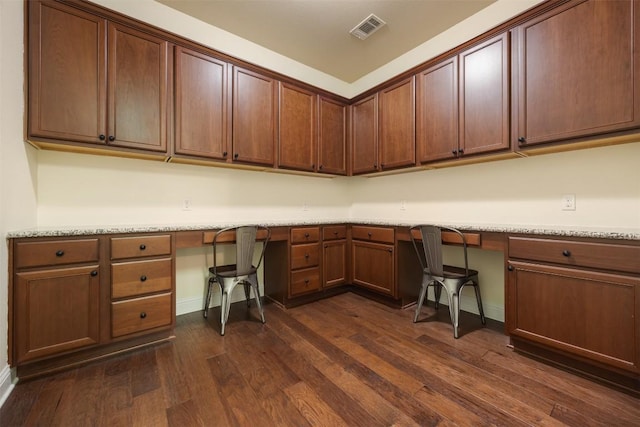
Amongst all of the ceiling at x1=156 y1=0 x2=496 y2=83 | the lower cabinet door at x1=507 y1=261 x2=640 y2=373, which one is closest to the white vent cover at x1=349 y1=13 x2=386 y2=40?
the ceiling at x1=156 y1=0 x2=496 y2=83

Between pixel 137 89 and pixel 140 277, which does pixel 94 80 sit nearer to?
pixel 137 89

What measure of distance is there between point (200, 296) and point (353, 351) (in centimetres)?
162

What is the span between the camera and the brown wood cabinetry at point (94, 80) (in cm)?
171

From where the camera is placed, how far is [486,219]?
2.44 m

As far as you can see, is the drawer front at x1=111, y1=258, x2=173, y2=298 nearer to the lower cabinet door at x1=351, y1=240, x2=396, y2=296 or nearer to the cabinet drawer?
the lower cabinet door at x1=351, y1=240, x2=396, y2=296

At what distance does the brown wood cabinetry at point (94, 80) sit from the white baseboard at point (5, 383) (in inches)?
54.3

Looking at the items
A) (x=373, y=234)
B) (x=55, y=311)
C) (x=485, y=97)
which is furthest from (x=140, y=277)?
(x=485, y=97)

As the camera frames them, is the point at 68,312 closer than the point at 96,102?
Yes

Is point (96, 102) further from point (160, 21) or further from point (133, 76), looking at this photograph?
point (160, 21)

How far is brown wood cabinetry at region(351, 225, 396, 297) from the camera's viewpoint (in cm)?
269

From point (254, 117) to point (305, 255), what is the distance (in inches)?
58.7

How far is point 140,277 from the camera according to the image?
6.14 ft

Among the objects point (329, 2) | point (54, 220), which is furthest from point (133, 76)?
point (329, 2)

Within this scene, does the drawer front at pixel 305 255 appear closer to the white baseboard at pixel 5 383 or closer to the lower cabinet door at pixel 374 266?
the lower cabinet door at pixel 374 266
